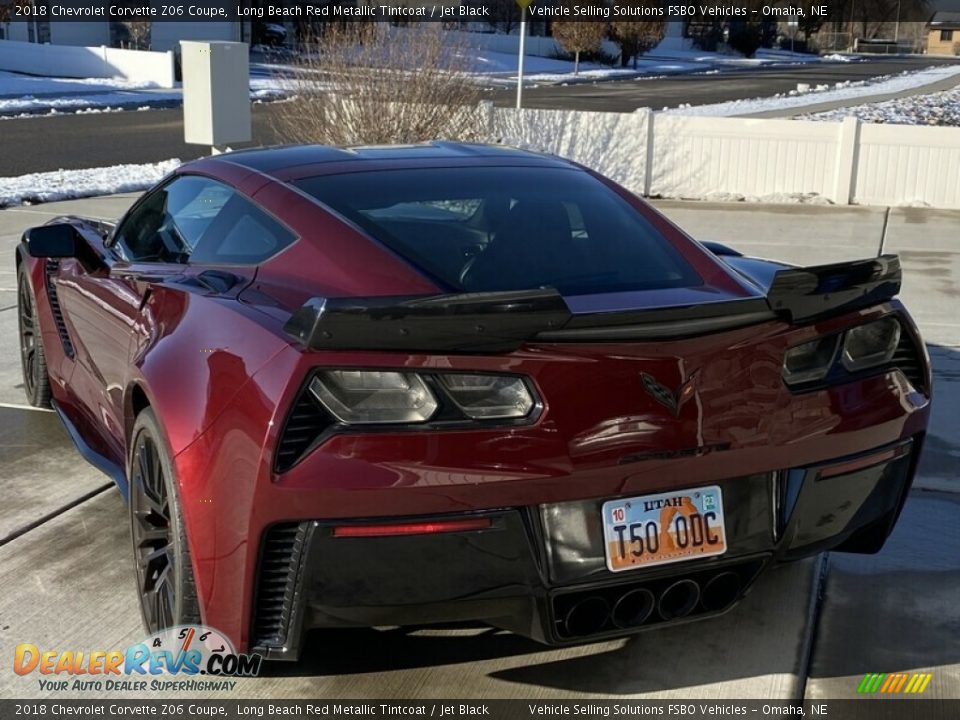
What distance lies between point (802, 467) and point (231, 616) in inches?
58.2

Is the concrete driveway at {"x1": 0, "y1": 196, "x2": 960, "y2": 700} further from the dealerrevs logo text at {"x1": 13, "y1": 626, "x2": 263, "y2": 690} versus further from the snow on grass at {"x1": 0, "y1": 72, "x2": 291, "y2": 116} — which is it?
the snow on grass at {"x1": 0, "y1": 72, "x2": 291, "y2": 116}

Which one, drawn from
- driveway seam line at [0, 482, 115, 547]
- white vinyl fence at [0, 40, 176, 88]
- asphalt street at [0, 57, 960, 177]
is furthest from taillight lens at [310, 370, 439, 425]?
white vinyl fence at [0, 40, 176, 88]

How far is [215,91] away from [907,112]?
15991mm

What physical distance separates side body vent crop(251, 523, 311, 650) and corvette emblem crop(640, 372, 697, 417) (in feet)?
2.84

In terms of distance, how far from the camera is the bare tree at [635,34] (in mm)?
54750

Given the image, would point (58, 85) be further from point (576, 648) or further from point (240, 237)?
point (576, 648)

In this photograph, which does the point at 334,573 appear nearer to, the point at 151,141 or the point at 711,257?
the point at 711,257

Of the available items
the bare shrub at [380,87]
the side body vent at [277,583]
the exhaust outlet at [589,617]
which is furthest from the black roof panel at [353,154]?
the bare shrub at [380,87]

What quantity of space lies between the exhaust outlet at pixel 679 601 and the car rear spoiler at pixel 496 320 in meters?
0.65

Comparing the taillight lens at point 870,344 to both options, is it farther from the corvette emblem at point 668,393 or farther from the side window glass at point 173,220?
the side window glass at point 173,220

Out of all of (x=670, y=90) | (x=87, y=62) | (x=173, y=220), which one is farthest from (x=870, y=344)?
(x=87, y=62)

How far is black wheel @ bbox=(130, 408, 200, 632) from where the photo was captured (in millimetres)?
3105

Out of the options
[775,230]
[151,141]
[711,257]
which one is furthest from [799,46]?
[711,257]

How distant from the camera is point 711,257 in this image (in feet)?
12.6
